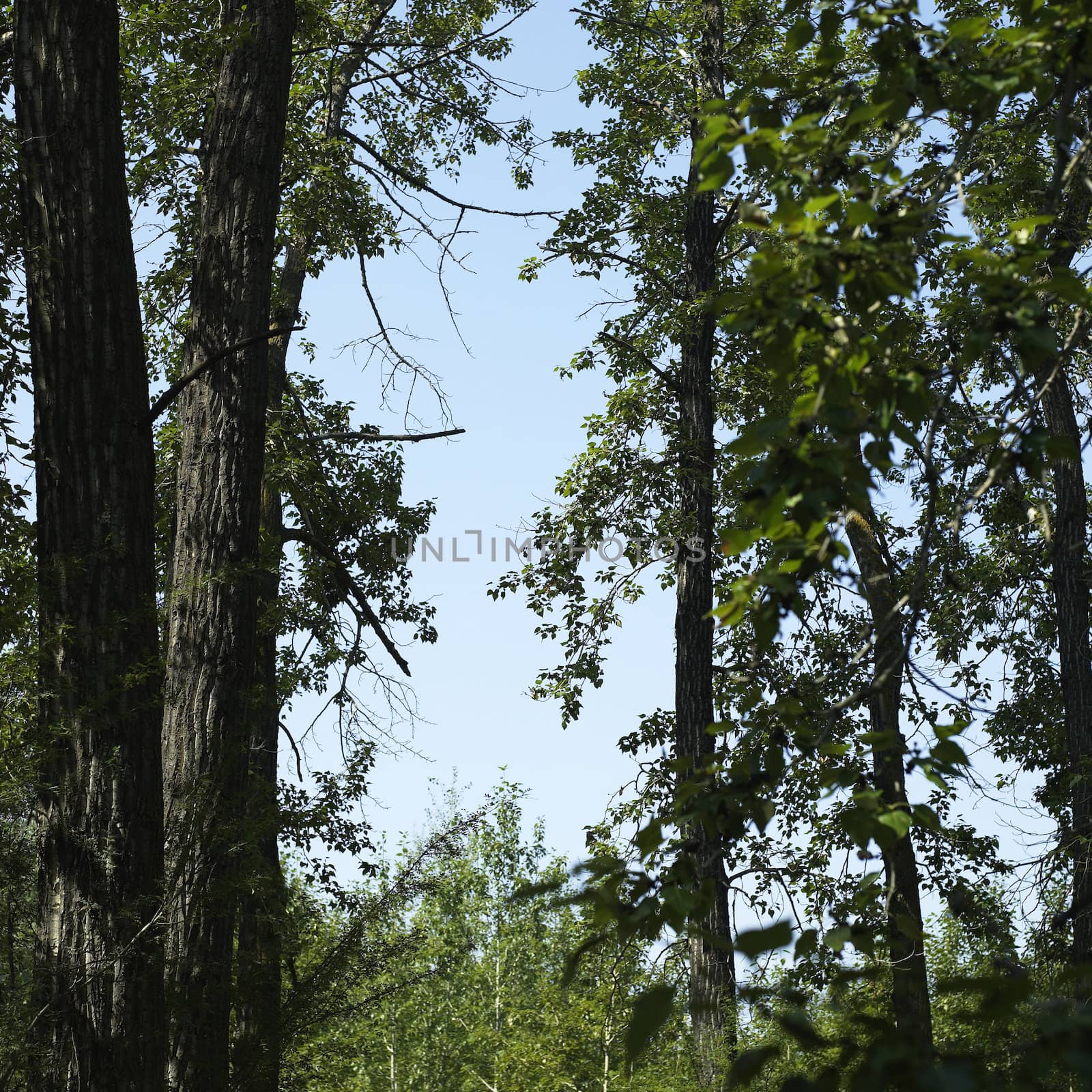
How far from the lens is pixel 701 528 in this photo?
40.4 feet

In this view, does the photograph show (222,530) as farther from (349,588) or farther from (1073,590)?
(1073,590)

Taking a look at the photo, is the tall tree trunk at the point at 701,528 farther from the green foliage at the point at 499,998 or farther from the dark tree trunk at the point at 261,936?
the dark tree trunk at the point at 261,936

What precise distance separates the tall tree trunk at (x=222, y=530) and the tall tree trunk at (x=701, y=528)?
199 inches

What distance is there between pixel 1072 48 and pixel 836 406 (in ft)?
3.33

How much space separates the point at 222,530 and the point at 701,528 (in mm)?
7117

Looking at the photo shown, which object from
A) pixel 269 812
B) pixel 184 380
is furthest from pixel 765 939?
pixel 184 380

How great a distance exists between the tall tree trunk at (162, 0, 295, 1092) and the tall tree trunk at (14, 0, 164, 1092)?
736 mm

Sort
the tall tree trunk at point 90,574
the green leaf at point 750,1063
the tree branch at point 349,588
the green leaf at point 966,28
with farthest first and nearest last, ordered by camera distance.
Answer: the tree branch at point 349,588 < the tall tree trunk at point 90,574 < the green leaf at point 966,28 < the green leaf at point 750,1063

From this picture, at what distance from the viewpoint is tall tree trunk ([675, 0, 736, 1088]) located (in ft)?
34.4

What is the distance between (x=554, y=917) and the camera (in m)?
36.6

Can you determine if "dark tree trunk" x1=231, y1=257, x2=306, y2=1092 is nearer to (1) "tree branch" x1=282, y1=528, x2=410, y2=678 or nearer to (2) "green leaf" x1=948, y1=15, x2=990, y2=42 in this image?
(1) "tree branch" x1=282, y1=528, x2=410, y2=678

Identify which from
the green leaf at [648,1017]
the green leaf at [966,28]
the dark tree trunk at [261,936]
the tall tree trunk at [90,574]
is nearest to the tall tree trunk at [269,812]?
the dark tree trunk at [261,936]

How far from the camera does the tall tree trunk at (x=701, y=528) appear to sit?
34.4 ft

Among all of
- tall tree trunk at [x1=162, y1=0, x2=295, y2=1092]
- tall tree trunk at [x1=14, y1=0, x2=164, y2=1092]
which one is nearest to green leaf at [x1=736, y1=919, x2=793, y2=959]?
tall tree trunk at [x1=14, y1=0, x2=164, y2=1092]
